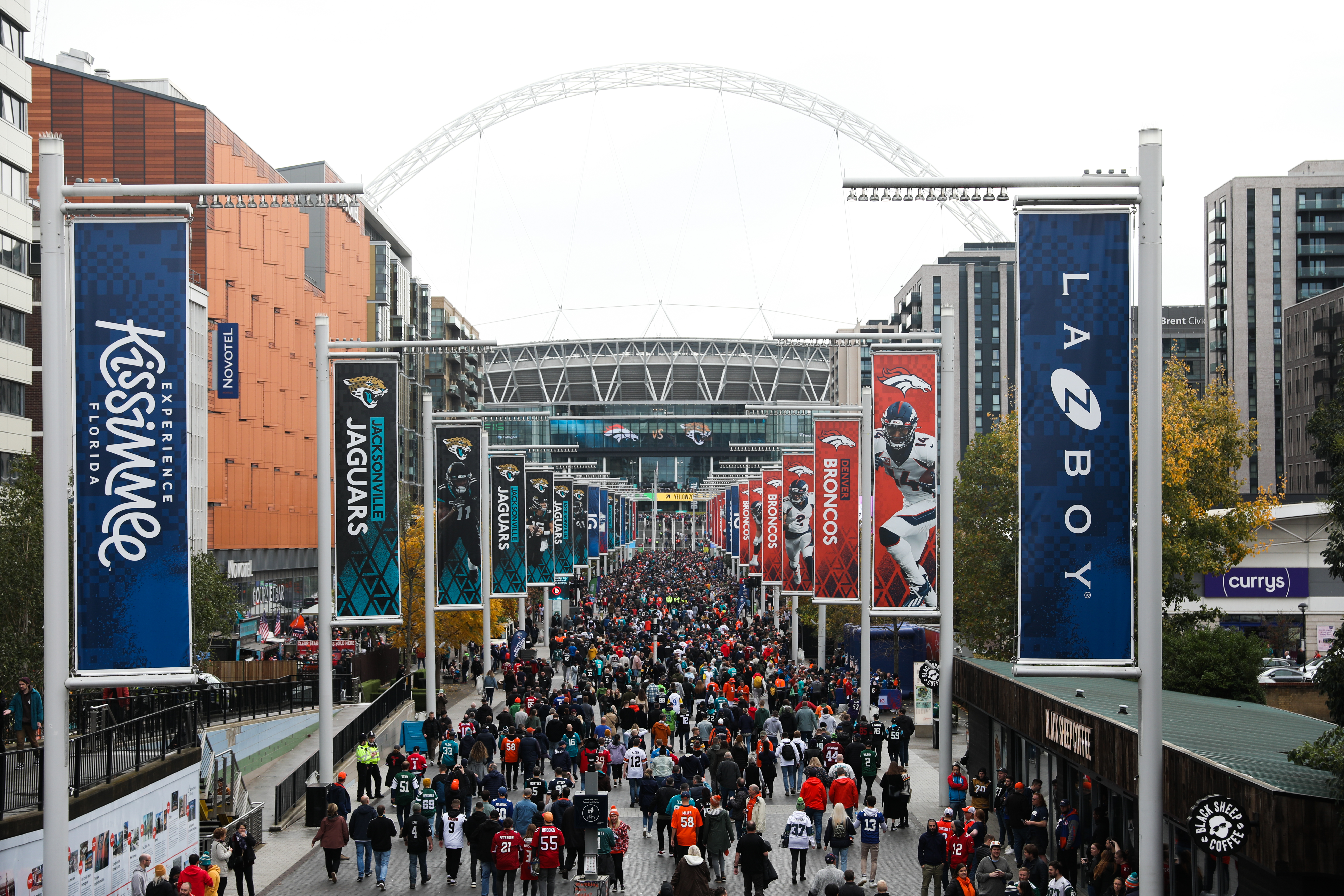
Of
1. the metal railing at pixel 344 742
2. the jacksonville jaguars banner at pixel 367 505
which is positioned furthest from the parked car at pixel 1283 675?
the jacksonville jaguars banner at pixel 367 505

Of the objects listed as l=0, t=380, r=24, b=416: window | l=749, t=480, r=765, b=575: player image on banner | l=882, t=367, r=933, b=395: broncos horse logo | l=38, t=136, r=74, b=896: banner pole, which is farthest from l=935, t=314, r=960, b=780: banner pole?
l=0, t=380, r=24, b=416: window

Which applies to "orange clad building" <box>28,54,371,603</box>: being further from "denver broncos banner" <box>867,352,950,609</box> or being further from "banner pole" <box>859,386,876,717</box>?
"denver broncos banner" <box>867,352,950,609</box>

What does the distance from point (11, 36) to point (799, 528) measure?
33.1 metres

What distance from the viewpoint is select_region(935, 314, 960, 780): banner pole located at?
903 inches

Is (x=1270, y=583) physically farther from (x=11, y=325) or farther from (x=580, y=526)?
(x=11, y=325)

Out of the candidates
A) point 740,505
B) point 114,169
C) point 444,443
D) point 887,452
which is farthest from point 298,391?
point 887,452

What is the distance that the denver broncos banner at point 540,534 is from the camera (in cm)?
4850

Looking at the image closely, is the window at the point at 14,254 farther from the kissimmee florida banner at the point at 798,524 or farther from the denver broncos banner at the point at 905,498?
the denver broncos banner at the point at 905,498

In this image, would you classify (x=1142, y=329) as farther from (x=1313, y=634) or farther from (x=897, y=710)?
(x=1313, y=634)

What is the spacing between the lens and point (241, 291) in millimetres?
71875

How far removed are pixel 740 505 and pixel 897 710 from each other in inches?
1124

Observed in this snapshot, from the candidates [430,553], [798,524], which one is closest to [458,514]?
[430,553]

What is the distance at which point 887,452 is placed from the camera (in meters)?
24.9

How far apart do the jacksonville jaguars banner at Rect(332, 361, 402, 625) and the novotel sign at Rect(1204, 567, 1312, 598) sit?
43.6m
